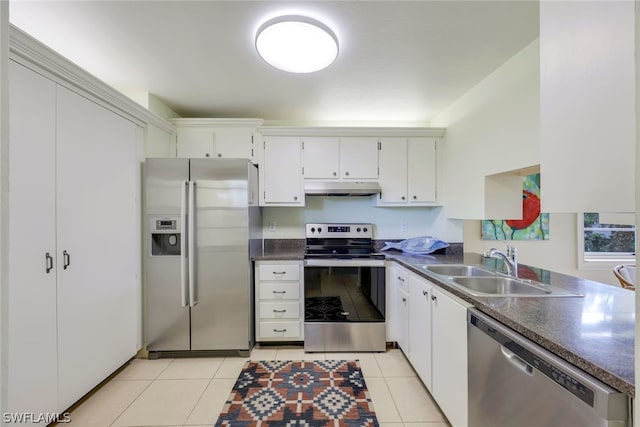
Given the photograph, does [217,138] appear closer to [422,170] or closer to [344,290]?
[344,290]

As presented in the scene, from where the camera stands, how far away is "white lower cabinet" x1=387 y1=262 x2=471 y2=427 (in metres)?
1.46

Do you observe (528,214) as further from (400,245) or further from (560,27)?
(560,27)

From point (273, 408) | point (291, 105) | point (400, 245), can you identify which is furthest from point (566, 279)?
point (291, 105)

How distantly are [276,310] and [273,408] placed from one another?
89 cm

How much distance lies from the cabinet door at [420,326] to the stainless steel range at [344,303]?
1.40 feet

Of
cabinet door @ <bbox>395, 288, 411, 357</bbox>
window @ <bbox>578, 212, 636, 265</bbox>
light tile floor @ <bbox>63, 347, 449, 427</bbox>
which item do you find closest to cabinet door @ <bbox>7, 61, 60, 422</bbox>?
light tile floor @ <bbox>63, 347, 449, 427</bbox>

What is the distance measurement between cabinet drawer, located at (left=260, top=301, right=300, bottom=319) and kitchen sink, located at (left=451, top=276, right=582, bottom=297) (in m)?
1.46

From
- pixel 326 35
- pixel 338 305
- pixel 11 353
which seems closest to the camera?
pixel 11 353

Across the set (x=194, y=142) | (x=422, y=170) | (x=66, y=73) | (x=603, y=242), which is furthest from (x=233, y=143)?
(x=603, y=242)

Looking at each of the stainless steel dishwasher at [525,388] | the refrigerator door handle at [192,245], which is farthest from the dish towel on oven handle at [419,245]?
the refrigerator door handle at [192,245]

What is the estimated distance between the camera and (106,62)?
2.04 m

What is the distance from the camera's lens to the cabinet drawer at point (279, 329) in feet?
8.62

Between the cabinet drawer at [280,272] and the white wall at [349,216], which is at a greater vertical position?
Result: the white wall at [349,216]

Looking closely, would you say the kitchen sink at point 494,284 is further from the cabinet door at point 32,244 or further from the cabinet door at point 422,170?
the cabinet door at point 32,244
